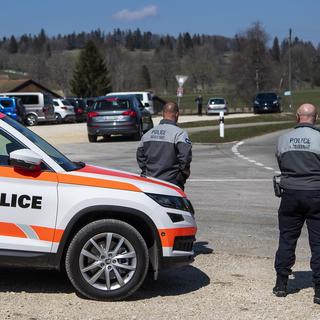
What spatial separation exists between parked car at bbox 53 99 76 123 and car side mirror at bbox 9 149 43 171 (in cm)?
3884

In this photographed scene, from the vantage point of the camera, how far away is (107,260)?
5.70 metres

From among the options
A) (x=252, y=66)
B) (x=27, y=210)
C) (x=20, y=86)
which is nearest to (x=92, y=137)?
(x=27, y=210)

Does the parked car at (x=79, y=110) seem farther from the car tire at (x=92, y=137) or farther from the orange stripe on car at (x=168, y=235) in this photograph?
the orange stripe on car at (x=168, y=235)

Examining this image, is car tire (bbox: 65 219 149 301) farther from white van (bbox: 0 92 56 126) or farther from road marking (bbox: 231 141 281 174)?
white van (bbox: 0 92 56 126)

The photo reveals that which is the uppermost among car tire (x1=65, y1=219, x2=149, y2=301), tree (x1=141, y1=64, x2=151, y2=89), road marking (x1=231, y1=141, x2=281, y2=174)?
tree (x1=141, y1=64, x2=151, y2=89)

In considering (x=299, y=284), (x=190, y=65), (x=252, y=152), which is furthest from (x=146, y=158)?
(x=190, y=65)

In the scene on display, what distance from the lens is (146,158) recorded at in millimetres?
7324

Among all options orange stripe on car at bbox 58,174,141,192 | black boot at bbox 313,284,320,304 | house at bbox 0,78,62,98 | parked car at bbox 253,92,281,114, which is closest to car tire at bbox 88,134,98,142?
orange stripe on car at bbox 58,174,141,192

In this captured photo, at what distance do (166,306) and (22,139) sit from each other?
1909 mm

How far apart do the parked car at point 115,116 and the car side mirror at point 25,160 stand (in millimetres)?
19291

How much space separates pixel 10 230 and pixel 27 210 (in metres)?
0.23

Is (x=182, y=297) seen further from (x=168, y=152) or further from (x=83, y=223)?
(x=168, y=152)

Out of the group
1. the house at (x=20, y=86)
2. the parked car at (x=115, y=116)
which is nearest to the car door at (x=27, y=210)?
the parked car at (x=115, y=116)

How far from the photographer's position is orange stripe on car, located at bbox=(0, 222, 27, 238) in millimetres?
5582
